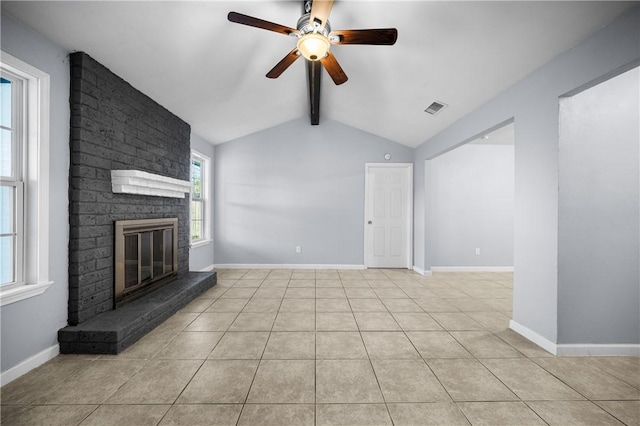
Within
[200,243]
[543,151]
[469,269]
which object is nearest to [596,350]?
[543,151]

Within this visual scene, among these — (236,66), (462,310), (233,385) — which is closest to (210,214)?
(236,66)

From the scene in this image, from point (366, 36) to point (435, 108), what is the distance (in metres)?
2.10

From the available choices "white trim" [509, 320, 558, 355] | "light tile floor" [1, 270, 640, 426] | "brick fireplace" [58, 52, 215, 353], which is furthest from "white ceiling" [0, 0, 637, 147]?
"light tile floor" [1, 270, 640, 426]

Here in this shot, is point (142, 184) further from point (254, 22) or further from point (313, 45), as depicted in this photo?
point (313, 45)

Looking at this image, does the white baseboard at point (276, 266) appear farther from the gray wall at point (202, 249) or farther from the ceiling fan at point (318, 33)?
the ceiling fan at point (318, 33)

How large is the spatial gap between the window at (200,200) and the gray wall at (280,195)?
9.3 inches

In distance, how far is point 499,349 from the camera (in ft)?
7.67

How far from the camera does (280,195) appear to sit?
540 cm

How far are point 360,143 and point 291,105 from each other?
5.12ft

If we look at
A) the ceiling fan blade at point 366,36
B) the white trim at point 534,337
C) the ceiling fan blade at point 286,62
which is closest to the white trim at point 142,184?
the ceiling fan blade at point 286,62

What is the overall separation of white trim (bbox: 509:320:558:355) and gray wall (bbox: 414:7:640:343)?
0.03m

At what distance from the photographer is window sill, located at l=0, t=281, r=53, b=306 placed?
5.88 ft

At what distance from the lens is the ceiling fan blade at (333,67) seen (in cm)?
225

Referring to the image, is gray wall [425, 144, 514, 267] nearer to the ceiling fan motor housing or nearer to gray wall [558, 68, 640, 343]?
gray wall [558, 68, 640, 343]
